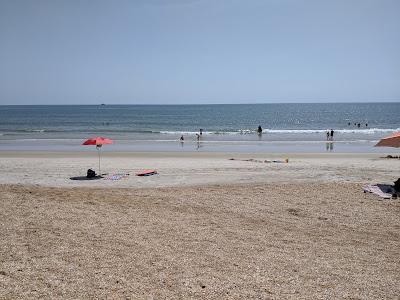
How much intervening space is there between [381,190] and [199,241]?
718 centimetres

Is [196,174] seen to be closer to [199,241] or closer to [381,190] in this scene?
[381,190]

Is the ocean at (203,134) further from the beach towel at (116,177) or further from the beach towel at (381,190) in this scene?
the beach towel at (381,190)

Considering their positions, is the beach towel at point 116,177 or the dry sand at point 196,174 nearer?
the dry sand at point 196,174

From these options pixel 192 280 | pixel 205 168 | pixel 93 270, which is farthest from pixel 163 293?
pixel 205 168

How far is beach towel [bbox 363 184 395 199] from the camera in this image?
Result: 447 inches

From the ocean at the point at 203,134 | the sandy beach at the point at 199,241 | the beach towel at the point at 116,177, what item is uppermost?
the sandy beach at the point at 199,241

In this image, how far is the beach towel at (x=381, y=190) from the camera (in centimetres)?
1135

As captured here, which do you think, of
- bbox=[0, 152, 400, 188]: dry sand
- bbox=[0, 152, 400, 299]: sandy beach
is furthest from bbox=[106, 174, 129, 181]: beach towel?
bbox=[0, 152, 400, 299]: sandy beach

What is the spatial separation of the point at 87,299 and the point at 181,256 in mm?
1998

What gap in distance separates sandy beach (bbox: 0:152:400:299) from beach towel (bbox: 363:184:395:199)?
0.40 meters

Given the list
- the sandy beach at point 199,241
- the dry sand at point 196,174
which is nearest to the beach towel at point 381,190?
the sandy beach at point 199,241

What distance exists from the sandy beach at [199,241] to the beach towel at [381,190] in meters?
0.40

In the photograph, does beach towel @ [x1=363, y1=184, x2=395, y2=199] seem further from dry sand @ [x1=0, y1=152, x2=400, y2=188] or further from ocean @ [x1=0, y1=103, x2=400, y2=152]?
ocean @ [x1=0, y1=103, x2=400, y2=152]

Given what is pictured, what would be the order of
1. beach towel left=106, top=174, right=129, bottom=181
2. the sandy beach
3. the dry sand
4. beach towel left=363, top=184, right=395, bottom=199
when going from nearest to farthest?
the sandy beach < beach towel left=363, top=184, right=395, bottom=199 < the dry sand < beach towel left=106, top=174, right=129, bottom=181
